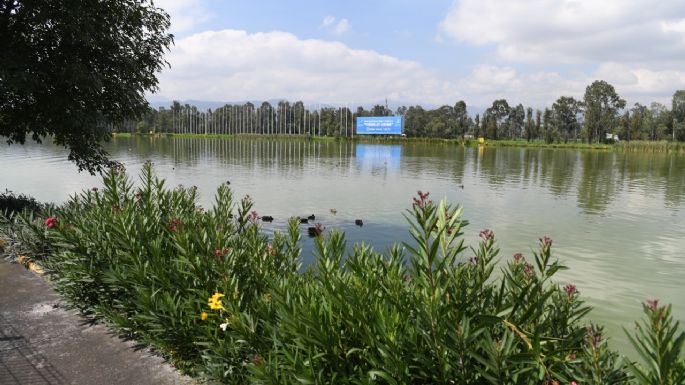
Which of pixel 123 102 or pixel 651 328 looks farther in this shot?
pixel 123 102

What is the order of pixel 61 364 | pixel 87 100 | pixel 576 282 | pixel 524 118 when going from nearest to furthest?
1. pixel 61 364
2. pixel 576 282
3. pixel 87 100
4. pixel 524 118

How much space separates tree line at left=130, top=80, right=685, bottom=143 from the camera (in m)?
111

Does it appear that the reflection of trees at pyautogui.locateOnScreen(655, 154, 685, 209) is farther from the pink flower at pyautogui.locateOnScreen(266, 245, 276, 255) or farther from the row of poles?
the row of poles

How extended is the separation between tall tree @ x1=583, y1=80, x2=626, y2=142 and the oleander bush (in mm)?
122414

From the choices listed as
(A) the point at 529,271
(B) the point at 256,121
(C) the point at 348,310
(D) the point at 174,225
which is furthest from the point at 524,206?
(B) the point at 256,121

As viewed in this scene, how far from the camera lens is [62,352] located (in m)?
4.20

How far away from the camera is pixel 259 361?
277 centimetres

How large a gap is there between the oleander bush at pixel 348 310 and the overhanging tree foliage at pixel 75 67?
21.1 ft

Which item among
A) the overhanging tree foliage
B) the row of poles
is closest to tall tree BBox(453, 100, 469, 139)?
the row of poles

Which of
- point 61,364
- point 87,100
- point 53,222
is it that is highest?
point 87,100

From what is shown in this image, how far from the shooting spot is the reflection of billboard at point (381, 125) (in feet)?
381

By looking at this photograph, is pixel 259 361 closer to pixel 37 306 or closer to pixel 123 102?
pixel 37 306

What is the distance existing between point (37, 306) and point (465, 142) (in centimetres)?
10911

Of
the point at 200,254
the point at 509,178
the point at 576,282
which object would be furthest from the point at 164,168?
the point at 200,254
